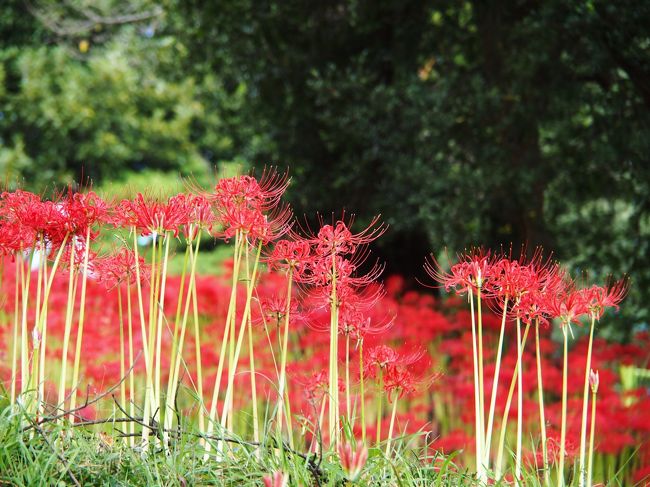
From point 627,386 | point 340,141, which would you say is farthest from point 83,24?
point 627,386

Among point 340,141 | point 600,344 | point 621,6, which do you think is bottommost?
point 600,344

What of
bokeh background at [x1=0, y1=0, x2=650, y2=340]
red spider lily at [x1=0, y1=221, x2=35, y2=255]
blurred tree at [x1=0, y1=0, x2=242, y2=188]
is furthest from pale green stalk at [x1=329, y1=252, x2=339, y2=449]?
blurred tree at [x1=0, y1=0, x2=242, y2=188]

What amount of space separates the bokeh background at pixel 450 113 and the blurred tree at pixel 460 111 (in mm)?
15

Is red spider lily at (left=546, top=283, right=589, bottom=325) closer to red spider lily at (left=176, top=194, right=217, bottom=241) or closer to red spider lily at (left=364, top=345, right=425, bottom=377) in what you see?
red spider lily at (left=364, top=345, right=425, bottom=377)

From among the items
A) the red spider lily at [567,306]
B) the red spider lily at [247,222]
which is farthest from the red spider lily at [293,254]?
the red spider lily at [567,306]

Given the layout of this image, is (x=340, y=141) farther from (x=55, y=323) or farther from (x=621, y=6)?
(x=55, y=323)

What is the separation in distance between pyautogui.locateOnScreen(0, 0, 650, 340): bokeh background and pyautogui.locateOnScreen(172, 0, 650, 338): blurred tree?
0.05 ft

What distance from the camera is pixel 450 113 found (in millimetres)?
7266

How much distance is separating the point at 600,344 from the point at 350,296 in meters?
3.78

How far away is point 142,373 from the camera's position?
214 inches

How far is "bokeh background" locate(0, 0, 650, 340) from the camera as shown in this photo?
6836 mm

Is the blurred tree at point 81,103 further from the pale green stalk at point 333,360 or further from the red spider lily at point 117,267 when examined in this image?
the pale green stalk at point 333,360

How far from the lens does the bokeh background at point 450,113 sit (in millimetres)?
6836

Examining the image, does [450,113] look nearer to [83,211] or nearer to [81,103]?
[83,211]
